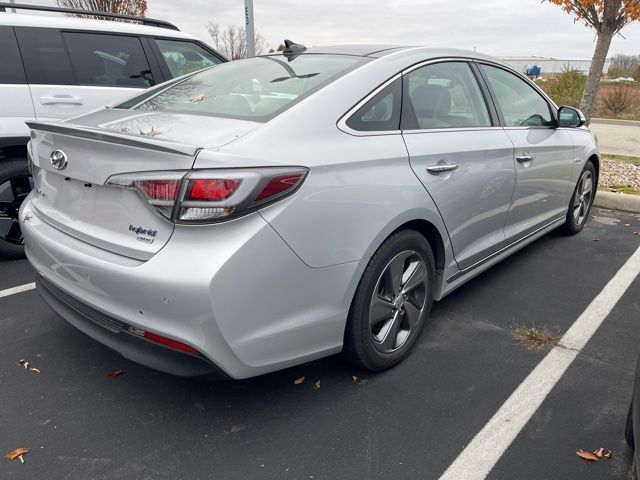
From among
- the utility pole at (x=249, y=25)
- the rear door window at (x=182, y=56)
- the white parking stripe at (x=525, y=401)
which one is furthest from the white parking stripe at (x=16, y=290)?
the utility pole at (x=249, y=25)

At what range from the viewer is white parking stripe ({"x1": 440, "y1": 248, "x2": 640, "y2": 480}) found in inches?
84.5

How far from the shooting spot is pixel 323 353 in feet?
7.67

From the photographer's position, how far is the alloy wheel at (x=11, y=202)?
4062 mm

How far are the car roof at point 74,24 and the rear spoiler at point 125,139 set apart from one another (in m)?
2.28

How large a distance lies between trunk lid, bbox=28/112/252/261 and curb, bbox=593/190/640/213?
552 cm

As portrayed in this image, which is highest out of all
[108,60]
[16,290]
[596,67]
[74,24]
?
[596,67]

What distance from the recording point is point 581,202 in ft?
16.5

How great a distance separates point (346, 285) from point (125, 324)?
932 mm

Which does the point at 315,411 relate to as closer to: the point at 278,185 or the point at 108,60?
the point at 278,185

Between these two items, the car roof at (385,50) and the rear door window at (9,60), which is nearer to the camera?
the car roof at (385,50)

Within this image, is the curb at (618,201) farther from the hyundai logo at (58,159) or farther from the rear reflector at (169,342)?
the hyundai logo at (58,159)

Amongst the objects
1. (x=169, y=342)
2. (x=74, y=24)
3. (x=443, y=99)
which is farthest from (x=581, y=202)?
(x=74, y=24)

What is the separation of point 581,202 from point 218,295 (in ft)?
14.2

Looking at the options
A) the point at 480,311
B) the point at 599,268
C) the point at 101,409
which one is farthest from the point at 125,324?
the point at 599,268
